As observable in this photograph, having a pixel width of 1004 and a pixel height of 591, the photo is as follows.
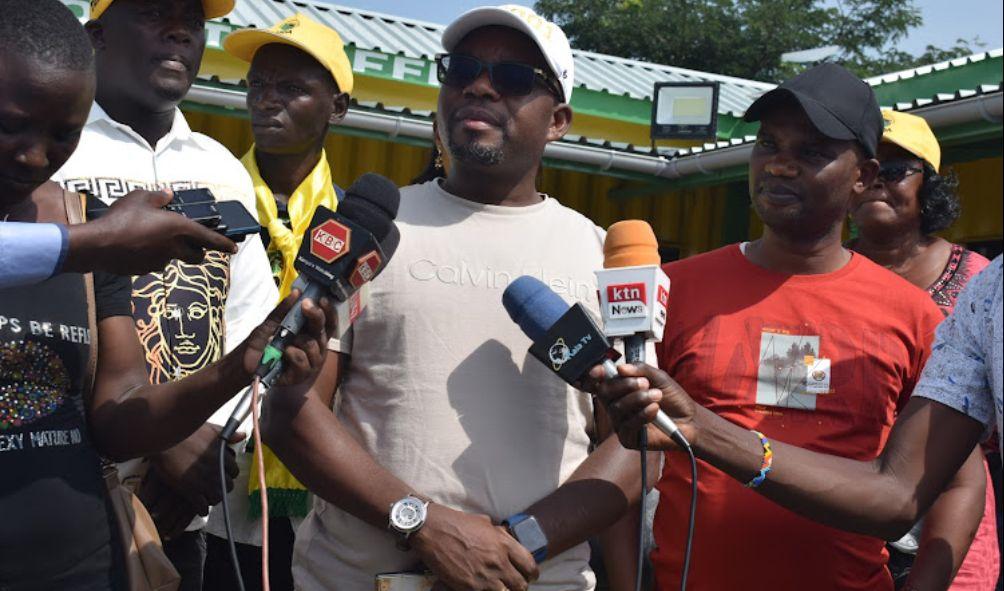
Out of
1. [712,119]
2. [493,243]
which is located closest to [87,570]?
[493,243]

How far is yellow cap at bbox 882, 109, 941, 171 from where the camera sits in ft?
16.0

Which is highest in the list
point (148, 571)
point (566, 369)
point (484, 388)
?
point (566, 369)

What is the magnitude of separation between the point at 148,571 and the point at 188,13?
5.68 ft

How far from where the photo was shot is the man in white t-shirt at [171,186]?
3115 mm

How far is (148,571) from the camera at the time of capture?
2.57 meters

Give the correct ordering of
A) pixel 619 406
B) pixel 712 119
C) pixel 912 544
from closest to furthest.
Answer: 1. pixel 619 406
2. pixel 912 544
3. pixel 712 119

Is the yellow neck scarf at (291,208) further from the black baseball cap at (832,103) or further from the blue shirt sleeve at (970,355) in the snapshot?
the blue shirt sleeve at (970,355)

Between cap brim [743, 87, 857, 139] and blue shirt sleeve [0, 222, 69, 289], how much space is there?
7.23 feet

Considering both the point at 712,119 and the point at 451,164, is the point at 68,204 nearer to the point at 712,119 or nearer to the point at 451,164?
the point at 451,164

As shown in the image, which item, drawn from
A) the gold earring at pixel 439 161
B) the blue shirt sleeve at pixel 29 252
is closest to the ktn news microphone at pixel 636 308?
the blue shirt sleeve at pixel 29 252

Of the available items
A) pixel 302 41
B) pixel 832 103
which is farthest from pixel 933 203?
pixel 302 41

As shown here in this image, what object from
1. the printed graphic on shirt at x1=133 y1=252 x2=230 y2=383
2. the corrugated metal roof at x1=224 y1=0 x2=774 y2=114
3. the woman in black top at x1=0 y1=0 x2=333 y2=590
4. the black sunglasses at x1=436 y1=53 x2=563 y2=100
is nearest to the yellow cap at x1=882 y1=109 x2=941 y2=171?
the black sunglasses at x1=436 y1=53 x2=563 y2=100

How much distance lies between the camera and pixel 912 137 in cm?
494

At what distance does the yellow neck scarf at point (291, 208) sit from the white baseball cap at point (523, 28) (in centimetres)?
116
